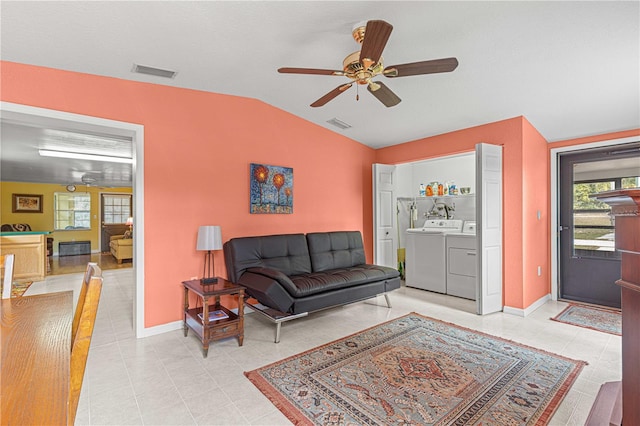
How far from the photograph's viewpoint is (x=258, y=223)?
399cm

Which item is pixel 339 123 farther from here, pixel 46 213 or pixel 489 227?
pixel 46 213

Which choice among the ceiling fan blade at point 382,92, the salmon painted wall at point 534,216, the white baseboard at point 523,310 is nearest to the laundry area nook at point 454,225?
the white baseboard at point 523,310

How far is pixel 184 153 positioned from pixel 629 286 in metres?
3.57

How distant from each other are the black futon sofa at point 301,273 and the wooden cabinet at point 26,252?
4650mm

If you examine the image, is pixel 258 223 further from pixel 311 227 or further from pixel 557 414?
pixel 557 414

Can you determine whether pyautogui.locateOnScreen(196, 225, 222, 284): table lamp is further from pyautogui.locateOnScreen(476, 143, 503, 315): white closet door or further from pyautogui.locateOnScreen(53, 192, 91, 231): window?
pyautogui.locateOnScreen(53, 192, 91, 231): window

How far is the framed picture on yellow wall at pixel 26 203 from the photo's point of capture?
8.79 meters

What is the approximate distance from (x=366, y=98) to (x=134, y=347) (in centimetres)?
353

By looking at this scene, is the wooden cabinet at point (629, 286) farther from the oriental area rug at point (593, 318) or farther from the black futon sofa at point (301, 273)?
the oriental area rug at point (593, 318)

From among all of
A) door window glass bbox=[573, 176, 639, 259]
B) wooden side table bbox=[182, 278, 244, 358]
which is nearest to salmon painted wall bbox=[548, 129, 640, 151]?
door window glass bbox=[573, 176, 639, 259]

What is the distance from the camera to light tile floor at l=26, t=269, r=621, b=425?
1.92m

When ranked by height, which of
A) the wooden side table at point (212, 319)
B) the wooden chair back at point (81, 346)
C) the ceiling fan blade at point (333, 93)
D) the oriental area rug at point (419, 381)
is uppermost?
the ceiling fan blade at point (333, 93)

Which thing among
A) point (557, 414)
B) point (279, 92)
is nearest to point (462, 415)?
point (557, 414)

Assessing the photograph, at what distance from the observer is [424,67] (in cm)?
208
